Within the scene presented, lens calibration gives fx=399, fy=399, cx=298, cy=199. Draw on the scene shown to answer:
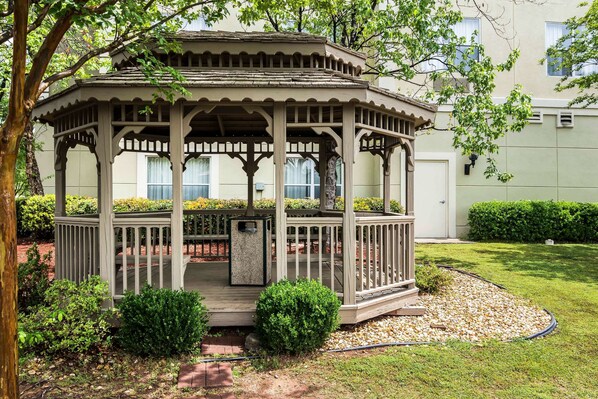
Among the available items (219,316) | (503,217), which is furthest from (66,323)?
(503,217)

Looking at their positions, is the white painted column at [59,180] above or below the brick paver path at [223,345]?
A: above

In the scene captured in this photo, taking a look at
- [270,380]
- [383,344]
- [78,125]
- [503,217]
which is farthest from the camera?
[503,217]

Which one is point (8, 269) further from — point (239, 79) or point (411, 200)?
point (411, 200)

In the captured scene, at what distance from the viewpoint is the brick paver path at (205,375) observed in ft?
12.7

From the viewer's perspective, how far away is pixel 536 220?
1308cm

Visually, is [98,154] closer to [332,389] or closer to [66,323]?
[66,323]

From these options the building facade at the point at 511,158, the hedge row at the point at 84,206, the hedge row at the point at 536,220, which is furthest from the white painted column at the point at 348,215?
the hedge row at the point at 536,220

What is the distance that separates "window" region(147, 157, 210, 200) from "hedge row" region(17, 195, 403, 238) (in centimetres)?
86

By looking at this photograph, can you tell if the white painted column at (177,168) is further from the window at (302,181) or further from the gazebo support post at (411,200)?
the window at (302,181)

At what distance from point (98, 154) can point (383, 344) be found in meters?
4.18

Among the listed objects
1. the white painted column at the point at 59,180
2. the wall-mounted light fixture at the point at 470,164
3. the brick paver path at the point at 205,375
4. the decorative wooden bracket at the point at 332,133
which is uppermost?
the wall-mounted light fixture at the point at 470,164

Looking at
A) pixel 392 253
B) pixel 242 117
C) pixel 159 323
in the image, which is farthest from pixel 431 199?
pixel 159 323

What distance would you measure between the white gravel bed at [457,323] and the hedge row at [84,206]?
17.2ft

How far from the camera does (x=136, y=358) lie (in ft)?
14.4
